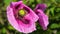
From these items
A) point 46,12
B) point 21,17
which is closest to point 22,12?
point 21,17

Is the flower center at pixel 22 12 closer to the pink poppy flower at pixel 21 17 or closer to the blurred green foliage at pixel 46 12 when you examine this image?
the pink poppy flower at pixel 21 17

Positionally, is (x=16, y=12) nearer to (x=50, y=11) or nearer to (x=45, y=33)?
(x=50, y=11)

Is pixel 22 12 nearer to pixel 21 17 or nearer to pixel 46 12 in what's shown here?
pixel 21 17

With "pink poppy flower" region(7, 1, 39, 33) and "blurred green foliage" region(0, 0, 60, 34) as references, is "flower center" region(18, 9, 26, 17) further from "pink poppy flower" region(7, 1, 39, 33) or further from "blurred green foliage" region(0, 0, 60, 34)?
"blurred green foliage" region(0, 0, 60, 34)

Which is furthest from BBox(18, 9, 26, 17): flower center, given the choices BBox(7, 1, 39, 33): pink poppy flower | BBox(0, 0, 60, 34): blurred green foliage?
BBox(0, 0, 60, 34): blurred green foliage

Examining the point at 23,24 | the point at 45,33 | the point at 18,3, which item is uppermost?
the point at 18,3

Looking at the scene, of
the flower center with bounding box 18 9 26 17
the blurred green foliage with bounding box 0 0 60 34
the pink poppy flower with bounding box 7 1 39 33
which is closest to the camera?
the pink poppy flower with bounding box 7 1 39 33

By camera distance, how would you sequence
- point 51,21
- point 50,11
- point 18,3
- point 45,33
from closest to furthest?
point 18,3 < point 50,11 < point 45,33 < point 51,21

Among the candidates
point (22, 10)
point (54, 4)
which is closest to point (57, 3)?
point (54, 4)
